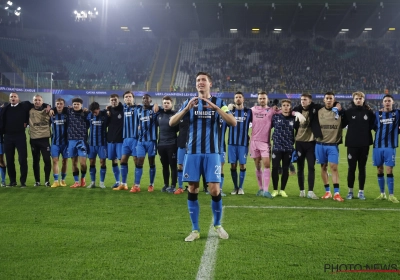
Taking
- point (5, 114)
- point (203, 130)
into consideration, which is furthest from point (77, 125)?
point (203, 130)

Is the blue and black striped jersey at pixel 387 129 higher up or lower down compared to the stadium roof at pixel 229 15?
lower down

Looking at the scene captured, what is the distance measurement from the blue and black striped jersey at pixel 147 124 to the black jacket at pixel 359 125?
12.9 feet

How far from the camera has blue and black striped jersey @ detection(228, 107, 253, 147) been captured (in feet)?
31.0

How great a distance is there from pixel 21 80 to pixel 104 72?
10.8m

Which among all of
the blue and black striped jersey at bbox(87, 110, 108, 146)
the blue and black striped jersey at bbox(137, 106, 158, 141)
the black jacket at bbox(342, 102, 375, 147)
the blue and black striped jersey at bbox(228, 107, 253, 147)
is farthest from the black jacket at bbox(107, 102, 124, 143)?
the black jacket at bbox(342, 102, 375, 147)

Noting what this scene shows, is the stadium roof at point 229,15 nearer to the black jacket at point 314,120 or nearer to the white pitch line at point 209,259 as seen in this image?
the black jacket at point 314,120

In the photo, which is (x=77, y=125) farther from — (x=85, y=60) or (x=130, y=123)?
(x=85, y=60)

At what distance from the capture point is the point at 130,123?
A: 9891 millimetres

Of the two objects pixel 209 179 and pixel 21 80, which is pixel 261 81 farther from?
pixel 209 179

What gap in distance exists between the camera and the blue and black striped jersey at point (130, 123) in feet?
32.4

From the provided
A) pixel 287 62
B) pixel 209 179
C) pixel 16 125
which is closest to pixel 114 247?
pixel 209 179

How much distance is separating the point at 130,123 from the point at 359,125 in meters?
4.64

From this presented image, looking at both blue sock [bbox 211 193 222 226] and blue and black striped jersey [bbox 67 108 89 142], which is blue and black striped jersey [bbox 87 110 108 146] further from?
blue sock [bbox 211 193 222 226]

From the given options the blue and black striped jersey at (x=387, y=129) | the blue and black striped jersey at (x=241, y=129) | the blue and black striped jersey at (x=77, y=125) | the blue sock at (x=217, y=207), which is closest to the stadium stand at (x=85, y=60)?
the blue and black striped jersey at (x=77, y=125)
